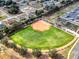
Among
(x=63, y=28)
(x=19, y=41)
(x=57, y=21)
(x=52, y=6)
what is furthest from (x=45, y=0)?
(x=19, y=41)

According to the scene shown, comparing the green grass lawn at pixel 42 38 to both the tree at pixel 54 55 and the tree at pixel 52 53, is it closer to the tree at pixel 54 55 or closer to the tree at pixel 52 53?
the tree at pixel 54 55

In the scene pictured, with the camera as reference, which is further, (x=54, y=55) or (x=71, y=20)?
(x=71, y=20)

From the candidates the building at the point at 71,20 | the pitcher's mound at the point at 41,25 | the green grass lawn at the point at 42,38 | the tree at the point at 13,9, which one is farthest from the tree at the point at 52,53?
the tree at the point at 13,9

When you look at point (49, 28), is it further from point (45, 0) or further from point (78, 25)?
point (45, 0)

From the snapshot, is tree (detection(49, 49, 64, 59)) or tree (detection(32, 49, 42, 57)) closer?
tree (detection(49, 49, 64, 59))

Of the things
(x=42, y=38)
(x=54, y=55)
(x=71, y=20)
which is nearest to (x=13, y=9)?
(x=42, y=38)

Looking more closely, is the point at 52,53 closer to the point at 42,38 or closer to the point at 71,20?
the point at 42,38

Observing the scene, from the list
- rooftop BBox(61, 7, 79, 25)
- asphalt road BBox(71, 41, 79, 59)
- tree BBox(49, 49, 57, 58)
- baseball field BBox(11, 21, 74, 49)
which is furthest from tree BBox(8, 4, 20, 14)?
asphalt road BBox(71, 41, 79, 59)

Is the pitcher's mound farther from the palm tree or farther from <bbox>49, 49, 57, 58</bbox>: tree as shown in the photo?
<bbox>49, 49, 57, 58</bbox>: tree
